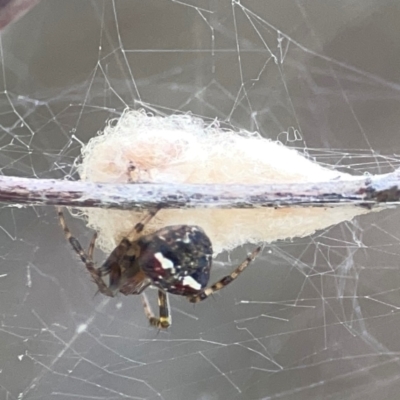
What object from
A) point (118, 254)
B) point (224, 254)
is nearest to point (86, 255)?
point (118, 254)

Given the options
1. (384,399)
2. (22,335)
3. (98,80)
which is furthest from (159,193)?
(384,399)

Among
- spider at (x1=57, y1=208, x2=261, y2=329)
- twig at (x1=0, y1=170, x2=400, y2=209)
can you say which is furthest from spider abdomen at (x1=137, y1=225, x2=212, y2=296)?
twig at (x1=0, y1=170, x2=400, y2=209)

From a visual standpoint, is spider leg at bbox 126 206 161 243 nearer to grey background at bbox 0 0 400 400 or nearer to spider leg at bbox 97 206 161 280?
spider leg at bbox 97 206 161 280

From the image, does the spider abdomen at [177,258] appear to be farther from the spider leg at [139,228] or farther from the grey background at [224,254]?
the grey background at [224,254]

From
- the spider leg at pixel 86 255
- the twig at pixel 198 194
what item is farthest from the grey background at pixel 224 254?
the twig at pixel 198 194

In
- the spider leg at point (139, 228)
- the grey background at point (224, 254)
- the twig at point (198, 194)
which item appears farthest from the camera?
the grey background at point (224, 254)

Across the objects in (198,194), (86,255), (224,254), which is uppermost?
(198,194)

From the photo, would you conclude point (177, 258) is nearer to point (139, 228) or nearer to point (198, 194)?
point (139, 228)
